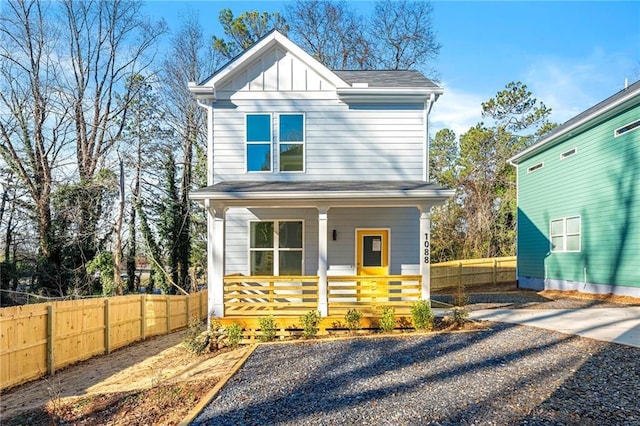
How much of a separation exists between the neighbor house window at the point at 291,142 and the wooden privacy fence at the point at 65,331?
5.49 metres

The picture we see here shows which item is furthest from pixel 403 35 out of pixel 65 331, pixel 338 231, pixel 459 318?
pixel 65 331

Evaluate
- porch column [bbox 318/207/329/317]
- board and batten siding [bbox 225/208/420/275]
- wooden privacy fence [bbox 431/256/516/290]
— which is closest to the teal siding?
wooden privacy fence [bbox 431/256/516/290]

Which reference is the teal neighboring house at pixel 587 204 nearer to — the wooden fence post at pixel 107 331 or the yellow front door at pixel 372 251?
the yellow front door at pixel 372 251

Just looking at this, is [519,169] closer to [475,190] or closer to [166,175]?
[475,190]

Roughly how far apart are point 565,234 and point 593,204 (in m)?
1.78

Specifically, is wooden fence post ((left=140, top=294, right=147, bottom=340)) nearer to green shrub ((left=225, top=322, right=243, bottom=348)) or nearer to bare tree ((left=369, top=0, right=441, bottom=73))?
green shrub ((left=225, top=322, right=243, bottom=348))

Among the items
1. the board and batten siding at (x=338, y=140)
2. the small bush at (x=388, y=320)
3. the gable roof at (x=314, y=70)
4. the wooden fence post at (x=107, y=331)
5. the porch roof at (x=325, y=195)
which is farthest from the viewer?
the board and batten siding at (x=338, y=140)

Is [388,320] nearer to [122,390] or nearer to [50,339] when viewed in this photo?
[122,390]

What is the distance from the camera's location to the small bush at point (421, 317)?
25.1 feet

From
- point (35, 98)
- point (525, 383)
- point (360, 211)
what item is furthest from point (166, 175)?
point (525, 383)

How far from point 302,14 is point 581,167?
1927cm

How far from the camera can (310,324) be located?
24.8 ft

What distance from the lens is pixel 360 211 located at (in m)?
9.80

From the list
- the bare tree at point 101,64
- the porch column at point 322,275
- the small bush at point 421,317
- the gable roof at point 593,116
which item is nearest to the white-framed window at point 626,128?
the gable roof at point 593,116
